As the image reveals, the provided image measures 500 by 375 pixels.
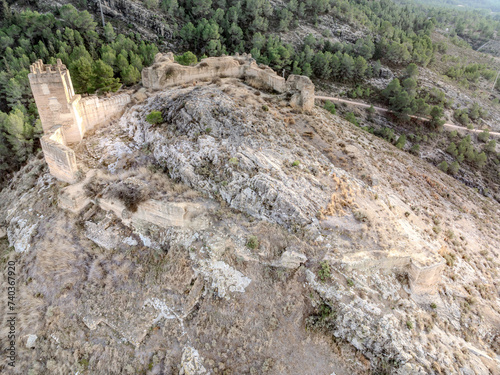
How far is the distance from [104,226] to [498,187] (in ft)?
170

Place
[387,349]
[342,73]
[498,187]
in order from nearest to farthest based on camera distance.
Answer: [387,349]
[498,187]
[342,73]

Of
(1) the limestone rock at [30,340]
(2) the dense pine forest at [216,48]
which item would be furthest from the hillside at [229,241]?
(2) the dense pine forest at [216,48]

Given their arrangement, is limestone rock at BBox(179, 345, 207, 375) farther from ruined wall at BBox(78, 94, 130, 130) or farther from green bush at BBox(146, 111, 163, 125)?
ruined wall at BBox(78, 94, 130, 130)

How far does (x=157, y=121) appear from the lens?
2611 cm

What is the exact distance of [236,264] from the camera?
1919cm

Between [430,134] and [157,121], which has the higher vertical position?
[157,121]

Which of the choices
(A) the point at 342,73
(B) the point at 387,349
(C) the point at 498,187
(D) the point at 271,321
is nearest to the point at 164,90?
(D) the point at 271,321

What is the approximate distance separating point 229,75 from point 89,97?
523 inches

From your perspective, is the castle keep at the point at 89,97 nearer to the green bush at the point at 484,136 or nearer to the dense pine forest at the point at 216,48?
the dense pine forest at the point at 216,48

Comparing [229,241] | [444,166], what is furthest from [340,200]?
[444,166]

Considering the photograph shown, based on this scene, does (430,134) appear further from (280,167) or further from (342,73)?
(280,167)

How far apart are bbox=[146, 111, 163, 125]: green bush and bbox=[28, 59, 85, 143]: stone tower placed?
5.50m

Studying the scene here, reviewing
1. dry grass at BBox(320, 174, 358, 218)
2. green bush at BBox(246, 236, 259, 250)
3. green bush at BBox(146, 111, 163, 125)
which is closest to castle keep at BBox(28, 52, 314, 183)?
green bush at BBox(146, 111, 163, 125)

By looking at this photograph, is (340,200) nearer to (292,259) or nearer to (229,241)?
(292,259)
